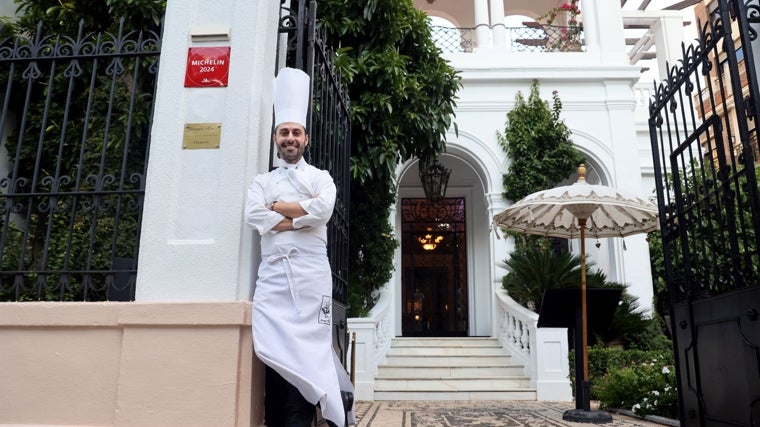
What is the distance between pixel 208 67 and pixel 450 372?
21.9 feet

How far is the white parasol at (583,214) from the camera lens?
20.9 feet

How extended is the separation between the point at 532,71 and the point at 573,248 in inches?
159

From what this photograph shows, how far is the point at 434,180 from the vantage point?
10836mm

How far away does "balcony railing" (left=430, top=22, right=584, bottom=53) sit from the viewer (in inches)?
485

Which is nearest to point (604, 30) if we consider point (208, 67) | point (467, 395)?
point (467, 395)

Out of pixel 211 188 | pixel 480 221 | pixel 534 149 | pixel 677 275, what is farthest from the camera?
pixel 480 221

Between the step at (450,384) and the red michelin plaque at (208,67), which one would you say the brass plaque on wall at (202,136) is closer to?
the red michelin plaque at (208,67)

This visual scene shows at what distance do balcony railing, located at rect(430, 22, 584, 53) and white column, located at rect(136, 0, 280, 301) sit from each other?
9.08m

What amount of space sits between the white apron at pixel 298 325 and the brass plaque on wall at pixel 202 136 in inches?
30.8

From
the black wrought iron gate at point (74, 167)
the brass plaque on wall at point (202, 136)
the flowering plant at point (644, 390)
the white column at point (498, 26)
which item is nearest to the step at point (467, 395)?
the flowering plant at point (644, 390)

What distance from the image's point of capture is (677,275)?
4.35 metres

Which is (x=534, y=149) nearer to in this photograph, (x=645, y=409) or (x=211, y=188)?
(x=645, y=409)

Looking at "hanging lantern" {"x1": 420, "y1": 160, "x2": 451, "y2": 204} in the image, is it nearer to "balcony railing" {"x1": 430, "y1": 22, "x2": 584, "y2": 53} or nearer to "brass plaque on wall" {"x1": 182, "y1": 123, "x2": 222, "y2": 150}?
"balcony railing" {"x1": 430, "y1": 22, "x2": 584, "y2": 53}

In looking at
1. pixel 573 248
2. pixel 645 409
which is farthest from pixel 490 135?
pixel 645 409
